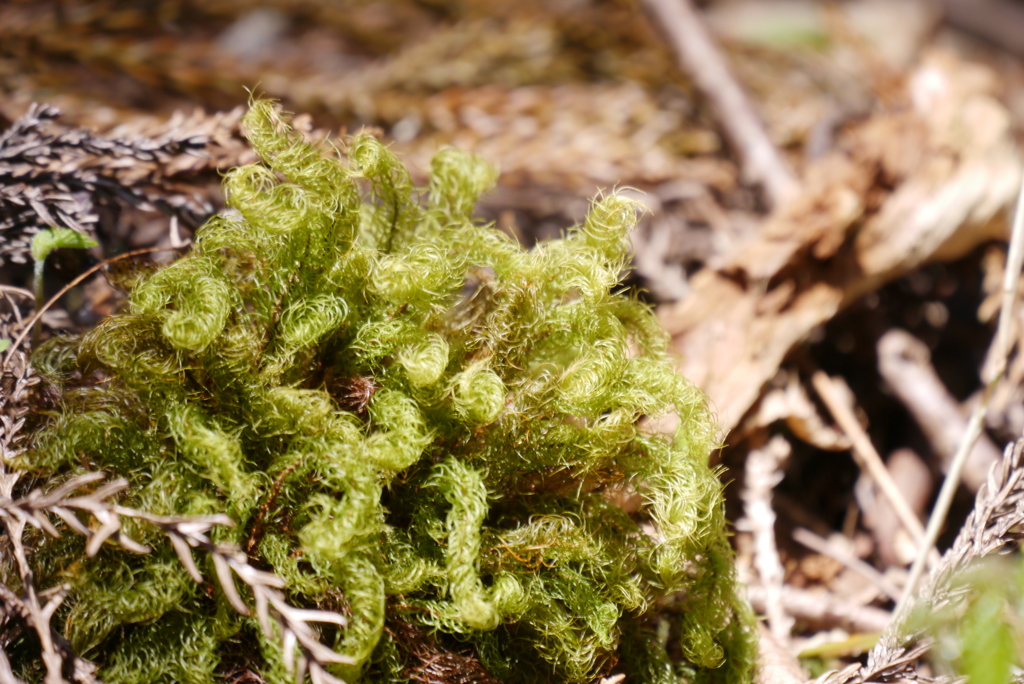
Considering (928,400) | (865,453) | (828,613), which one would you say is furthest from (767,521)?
(928,400)

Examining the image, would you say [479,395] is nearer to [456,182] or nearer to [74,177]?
[456,182]

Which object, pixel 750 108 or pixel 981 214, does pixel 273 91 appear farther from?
pixel 981 214

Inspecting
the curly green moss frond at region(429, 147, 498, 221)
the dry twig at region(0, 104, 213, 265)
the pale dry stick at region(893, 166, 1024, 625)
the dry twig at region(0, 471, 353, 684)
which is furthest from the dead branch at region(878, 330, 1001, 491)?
the dry twig at region(0, 104, 213, 265)

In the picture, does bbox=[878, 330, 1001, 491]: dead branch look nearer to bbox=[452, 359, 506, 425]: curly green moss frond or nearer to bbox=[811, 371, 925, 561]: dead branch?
bbox=[811, 371, 925, 561]: dead branch

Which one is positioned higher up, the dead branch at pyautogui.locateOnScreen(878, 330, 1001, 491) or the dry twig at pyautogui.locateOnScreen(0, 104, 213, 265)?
the dry twig at pyautogui.locateOnScreen(0, 104, 213, 265)

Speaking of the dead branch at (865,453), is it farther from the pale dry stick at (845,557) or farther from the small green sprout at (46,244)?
the small green sprout at (46,244)
